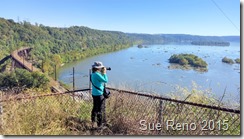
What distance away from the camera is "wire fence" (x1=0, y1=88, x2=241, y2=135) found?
8.71 ft

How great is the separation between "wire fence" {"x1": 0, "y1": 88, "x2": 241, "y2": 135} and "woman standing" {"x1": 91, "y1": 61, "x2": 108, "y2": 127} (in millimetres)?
129

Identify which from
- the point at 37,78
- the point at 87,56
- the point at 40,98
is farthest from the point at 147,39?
the point at 40,98

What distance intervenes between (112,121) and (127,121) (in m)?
0.20

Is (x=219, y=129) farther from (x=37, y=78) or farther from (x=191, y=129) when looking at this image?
(x=37, y=78)

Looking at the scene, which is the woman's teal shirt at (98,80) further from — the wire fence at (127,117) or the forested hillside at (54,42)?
the forested hillside at (54,42)

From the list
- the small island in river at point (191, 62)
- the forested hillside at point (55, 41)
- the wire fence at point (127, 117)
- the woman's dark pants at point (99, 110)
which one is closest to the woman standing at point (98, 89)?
the woman's dark pants at point (99, 110)

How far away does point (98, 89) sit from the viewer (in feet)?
9.53

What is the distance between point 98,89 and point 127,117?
0.47 metres

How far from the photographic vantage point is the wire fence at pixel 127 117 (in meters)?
2.66

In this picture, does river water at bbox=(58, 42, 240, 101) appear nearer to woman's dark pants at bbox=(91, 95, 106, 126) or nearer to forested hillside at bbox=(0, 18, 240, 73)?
woman's dark pants at bbox=(91, 95, 106, 126)

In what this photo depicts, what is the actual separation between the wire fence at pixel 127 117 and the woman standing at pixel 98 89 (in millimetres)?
129

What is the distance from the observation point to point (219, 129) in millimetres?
2637

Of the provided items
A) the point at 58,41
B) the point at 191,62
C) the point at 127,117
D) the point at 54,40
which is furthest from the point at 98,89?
the point at 54,40

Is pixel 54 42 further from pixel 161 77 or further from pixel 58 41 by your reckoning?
pixel 161 77
